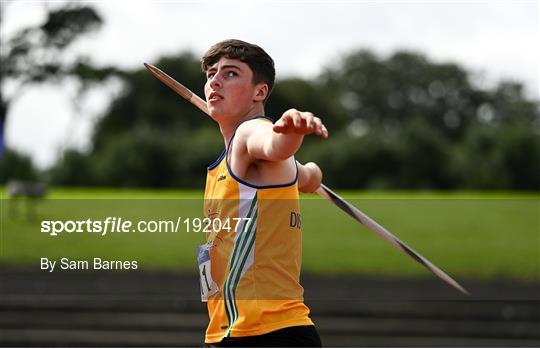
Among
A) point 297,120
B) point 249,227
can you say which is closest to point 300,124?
point 297,120

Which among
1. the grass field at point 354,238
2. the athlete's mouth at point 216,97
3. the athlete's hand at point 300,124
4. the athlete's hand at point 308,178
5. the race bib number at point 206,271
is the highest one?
the athlete's mouth at point 216,97

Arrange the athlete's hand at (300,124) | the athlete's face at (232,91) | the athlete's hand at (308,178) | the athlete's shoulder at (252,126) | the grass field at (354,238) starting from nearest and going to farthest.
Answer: the athlete's hand at (300,124), the athlete's shoulder at (252,126), the athlete's face at (232,91), the athlete's hand at (308,178), the grass field at (354,238)

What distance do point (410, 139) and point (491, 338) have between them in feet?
57.5

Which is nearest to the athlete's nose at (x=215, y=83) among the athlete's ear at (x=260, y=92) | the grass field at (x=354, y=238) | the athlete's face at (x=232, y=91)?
the athlete's face at (x=232, y=91)

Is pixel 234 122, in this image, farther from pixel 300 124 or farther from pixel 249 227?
pixel 300 124

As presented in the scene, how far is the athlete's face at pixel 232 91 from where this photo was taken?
251 centimetres

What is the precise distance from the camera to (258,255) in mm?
2453

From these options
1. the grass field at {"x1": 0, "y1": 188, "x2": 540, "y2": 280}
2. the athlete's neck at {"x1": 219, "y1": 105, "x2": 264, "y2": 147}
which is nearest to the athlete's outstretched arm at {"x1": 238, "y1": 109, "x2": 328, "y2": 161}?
the athlete's neck at {"x1": 219, "y1": 105, "x2": 264, "y2": 147}

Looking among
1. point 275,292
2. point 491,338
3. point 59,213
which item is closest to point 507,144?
point 59,213

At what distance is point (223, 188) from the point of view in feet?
8.13

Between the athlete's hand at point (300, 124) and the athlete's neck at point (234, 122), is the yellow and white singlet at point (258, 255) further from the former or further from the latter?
the athlete's hand at point (300, 124)

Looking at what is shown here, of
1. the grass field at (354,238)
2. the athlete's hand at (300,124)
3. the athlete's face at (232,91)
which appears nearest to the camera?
the athlete's hand at (300,124)

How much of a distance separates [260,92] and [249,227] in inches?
15.2

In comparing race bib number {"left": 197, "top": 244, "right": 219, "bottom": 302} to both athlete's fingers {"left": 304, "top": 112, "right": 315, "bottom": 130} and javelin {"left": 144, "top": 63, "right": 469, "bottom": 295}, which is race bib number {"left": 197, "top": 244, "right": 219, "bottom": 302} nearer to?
javelin {"left": 144, "top": 63, "right": 469, "bottom": 295}
